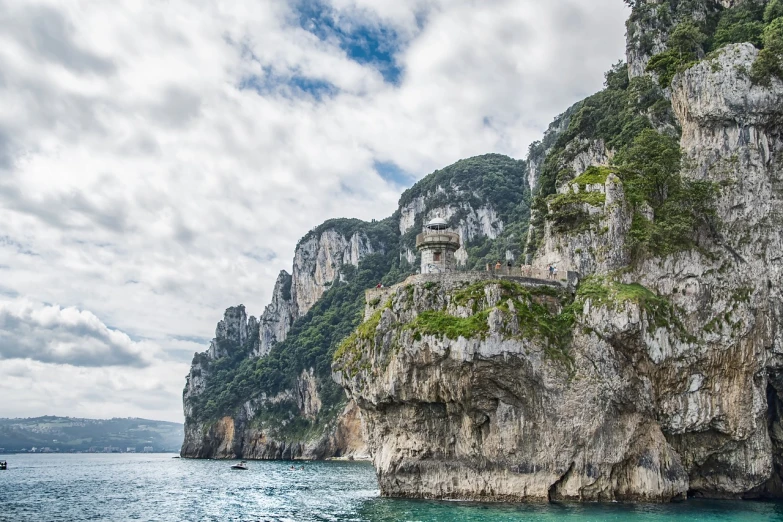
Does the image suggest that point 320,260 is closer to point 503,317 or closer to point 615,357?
point 503,317

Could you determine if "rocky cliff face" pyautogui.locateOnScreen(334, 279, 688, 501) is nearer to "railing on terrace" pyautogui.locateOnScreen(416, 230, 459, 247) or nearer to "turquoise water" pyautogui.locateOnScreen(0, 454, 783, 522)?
"turquoise water" pyautogui.locateOnScreen(0, 454, 783, 522)

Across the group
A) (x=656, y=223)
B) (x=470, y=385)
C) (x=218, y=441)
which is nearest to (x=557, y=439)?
(x=470, y=385)

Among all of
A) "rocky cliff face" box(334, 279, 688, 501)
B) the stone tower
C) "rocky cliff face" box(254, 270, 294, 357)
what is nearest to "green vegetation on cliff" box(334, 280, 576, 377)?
"rocky cliff face" box(334, 279, 688, 501)

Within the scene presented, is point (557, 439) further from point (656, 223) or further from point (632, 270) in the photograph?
point (656, 223)

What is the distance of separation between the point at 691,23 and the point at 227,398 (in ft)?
327

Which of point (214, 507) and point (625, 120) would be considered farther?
point (625, 120)

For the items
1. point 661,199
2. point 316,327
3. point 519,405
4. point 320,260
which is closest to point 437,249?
point 519,405

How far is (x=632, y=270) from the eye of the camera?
132ft

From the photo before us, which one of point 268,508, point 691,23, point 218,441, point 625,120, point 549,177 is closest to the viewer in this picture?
point 268,508

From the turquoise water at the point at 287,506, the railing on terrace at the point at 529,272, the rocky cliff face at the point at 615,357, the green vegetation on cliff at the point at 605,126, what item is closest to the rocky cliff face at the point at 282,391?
the turquoise water at the point at 287,506

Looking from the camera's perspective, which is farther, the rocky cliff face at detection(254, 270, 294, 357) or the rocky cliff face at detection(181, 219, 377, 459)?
the rocky cliff face at detection(254, 270, 294, 357)

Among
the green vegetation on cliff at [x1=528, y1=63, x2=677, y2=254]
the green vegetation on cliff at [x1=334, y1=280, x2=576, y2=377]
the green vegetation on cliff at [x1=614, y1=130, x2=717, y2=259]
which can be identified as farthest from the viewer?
the green vegetation on cliff at [x1=528, y1=63, x2=677, y2=254]

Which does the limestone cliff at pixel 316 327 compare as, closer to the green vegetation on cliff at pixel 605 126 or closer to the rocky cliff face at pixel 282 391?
the rocky cliff face at pixel 282 391

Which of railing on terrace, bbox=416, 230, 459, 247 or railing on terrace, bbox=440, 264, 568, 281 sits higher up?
railing on terrace, bbox=416, 230, 459, 247
